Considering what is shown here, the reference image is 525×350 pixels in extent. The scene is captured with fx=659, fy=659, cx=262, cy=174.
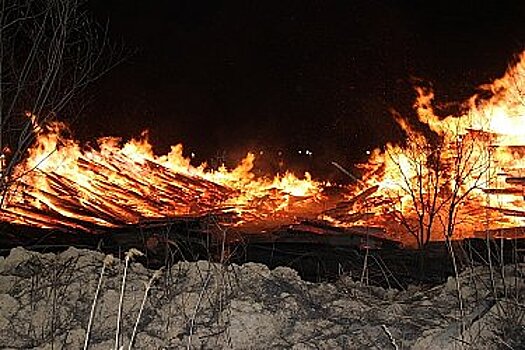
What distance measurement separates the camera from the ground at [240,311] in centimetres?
363

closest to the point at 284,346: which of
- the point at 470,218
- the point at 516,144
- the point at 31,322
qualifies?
the point at 31,322

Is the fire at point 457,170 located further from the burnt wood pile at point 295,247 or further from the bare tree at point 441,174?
the burnt wood pile at point 295,247

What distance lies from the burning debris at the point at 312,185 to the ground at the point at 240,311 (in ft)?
12.4

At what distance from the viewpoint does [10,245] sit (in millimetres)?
6805

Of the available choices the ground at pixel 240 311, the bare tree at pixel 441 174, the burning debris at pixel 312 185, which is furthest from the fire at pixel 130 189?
the ground at pixel 240 311

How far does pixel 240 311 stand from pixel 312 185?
690 centimetres

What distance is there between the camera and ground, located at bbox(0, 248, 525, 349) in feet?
11.9

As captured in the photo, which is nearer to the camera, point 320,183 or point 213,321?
point 213,321

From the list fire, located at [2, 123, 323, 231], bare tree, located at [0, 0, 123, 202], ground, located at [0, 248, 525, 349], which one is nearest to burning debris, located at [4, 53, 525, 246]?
fire, located at [2, 123, 323, 231]

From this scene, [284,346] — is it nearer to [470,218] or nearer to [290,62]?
[470,218]

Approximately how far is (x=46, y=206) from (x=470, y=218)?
556 centimetres

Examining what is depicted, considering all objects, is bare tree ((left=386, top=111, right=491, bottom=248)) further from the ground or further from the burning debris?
the ground

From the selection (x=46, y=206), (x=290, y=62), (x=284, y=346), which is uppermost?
(x=290, y=62)

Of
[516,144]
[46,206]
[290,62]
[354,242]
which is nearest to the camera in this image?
[354,242]
